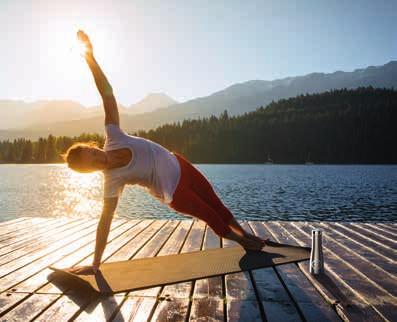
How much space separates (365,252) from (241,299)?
9.31 feet

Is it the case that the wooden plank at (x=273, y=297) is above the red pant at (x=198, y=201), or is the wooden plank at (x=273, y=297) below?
below

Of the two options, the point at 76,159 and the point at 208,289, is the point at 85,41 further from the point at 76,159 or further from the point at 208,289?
the point at 208,289

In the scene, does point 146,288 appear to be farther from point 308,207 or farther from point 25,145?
point 25,145

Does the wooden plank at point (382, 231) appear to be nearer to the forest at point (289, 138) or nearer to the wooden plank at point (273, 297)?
the wooden plank at point (273, 297)

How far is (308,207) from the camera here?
1061 inches

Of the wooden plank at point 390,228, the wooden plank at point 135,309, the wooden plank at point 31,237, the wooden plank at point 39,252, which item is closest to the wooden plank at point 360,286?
the wooden plank at point 135,309

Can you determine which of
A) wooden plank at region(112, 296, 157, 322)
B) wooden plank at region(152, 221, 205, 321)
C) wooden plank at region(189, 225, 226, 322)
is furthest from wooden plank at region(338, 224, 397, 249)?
wooden plank at region(112, 296, 157, 322)

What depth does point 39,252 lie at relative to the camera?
5473 millimetres

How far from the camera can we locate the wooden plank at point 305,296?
10.6ft

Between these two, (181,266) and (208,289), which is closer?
(208,289)

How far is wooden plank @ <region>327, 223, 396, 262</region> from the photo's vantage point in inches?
213

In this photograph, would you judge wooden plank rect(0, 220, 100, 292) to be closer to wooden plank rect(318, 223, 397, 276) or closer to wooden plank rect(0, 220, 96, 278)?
wooden plank rect(0, 220, 96, 278)

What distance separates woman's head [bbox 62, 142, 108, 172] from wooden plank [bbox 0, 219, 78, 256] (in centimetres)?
259

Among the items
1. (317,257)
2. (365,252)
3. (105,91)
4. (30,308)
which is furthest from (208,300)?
(365,252)
